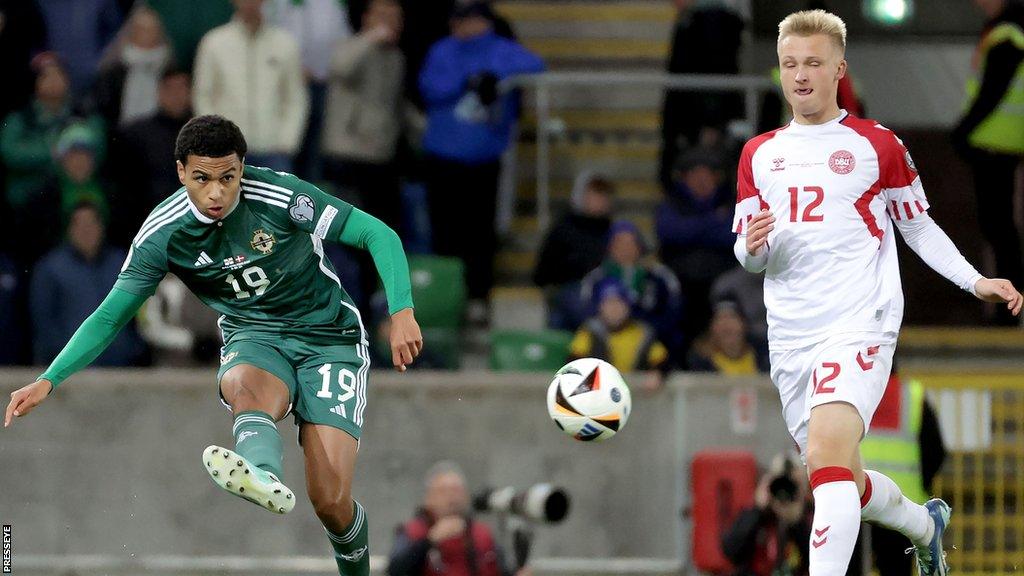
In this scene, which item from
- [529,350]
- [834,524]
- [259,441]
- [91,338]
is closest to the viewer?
[834,524]

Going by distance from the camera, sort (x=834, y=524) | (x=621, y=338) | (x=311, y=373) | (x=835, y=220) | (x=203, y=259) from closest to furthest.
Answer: (x=834, y=524) < (x=835, y=220) < (x=203, y=259) < (x=311, y=373) < (x=621, y=338)

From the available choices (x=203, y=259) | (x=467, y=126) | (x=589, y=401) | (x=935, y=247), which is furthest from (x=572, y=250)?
(x=935, y=247)

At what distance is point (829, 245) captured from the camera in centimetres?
752

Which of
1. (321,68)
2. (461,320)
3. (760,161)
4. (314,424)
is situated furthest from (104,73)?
(760,161)

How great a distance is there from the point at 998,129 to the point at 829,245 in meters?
6.24

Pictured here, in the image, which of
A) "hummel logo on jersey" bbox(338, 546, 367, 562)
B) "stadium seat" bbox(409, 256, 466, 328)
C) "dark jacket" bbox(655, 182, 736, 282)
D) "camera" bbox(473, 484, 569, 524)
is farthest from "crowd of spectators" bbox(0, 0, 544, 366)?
"hummel logo on jersey" bbox(338, 546, 367, 562)

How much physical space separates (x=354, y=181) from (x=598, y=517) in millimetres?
2657

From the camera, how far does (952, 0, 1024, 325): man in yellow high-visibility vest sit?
43.0 feet

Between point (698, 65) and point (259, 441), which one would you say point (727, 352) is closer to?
A: point (698, 65)

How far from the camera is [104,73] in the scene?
12.8 metres

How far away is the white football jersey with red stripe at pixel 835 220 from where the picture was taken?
24.6ft

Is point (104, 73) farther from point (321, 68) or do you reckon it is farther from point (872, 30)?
point (872, 30)

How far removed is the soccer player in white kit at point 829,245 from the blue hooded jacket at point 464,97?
526 centimetres

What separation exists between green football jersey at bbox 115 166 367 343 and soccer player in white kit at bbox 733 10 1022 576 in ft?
5.74
